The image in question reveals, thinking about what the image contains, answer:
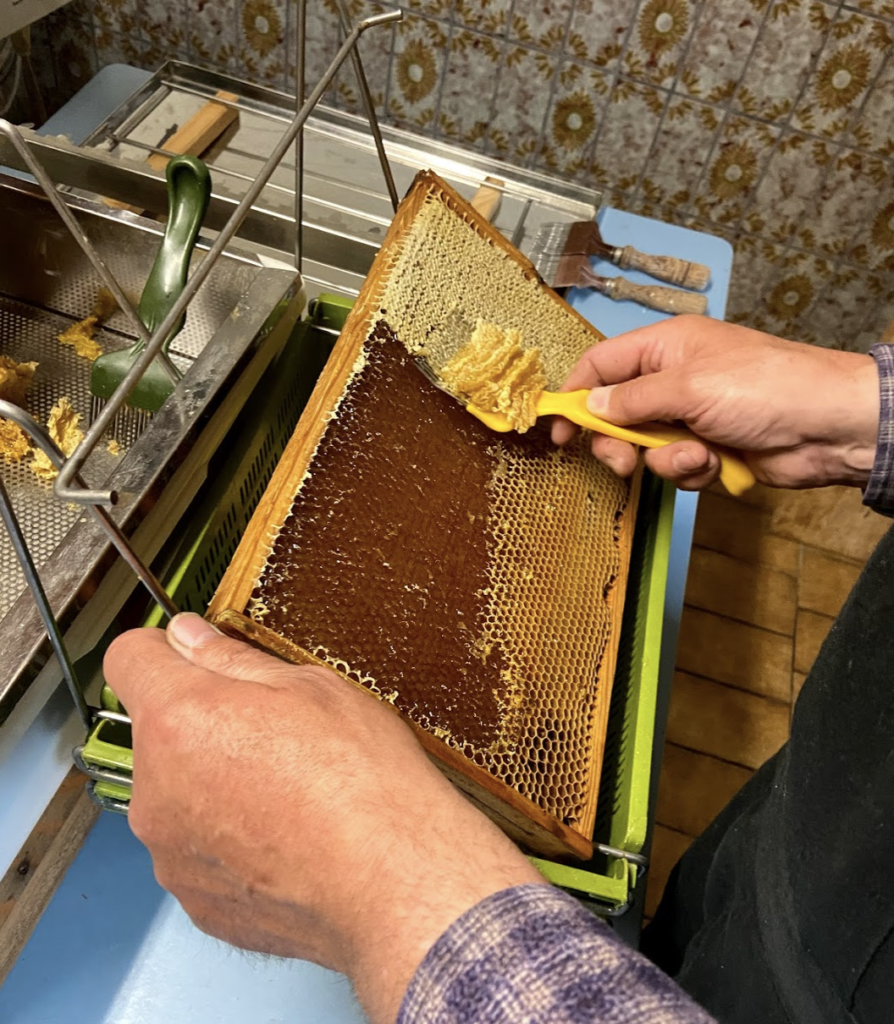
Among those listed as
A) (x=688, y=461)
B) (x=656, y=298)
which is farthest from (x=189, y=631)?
(x=656, y=298)

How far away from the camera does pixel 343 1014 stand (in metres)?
0.84

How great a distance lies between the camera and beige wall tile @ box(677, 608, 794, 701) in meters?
2.11

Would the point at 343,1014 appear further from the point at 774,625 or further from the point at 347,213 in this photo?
the point at 774,625

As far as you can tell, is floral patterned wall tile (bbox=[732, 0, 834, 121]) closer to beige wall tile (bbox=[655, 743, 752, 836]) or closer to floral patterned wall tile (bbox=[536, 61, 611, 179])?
floral patterned wall tile (bbox=[536, 61, 611, 179])

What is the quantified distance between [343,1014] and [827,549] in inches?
81.7

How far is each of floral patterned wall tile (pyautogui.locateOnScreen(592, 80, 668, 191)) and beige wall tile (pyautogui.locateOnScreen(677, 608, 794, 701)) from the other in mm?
1341

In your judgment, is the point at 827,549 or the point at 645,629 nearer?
the point at 645,629

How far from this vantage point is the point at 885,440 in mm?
893

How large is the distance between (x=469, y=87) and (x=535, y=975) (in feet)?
7.73

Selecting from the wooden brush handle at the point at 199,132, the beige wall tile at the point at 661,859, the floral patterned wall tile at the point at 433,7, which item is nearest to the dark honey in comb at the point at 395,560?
the wooden brush handle at the point at 199,132

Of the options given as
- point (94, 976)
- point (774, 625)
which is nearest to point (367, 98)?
point (94, 976)

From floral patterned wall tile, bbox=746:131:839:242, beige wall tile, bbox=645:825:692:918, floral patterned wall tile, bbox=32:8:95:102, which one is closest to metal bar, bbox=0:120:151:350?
beige wall tile, bbox=645:825:692:918

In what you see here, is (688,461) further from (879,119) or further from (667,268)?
(879,119)

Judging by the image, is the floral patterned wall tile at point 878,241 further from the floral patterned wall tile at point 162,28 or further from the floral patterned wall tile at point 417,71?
the floral patterned wall tile at point 162,28
